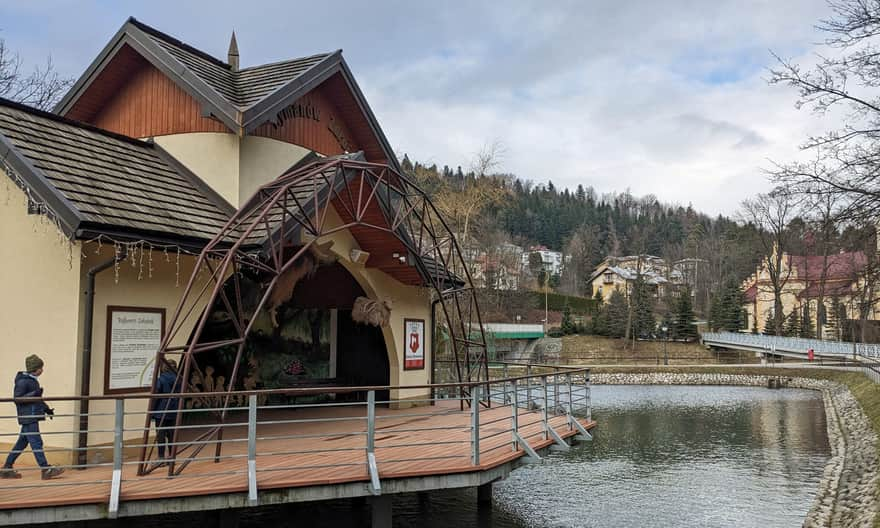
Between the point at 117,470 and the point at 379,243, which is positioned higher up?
the point at 379,243

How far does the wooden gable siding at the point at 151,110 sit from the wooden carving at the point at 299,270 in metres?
2.85

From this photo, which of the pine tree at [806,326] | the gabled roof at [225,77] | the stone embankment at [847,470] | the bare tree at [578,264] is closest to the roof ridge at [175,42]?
the gabled roof at [225,77]

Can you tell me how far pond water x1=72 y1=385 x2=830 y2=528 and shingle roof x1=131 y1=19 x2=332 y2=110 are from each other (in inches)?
306

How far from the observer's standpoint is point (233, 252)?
32.5ft

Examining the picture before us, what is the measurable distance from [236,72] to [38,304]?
7742 mm

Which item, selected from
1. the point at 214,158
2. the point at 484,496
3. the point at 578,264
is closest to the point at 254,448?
the point at 484,496

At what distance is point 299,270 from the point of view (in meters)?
13.2

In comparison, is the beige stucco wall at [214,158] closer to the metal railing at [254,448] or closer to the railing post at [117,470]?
the metal railing at [254,448]

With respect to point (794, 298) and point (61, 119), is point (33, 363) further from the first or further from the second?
point (794, 298)

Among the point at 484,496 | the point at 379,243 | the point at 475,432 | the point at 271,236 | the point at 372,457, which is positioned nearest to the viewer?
the point at 372,457

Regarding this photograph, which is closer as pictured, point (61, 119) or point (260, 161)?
point (61, 119)

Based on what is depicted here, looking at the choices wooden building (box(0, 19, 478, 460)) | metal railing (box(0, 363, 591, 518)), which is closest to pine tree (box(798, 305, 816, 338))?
wooden building (box(0, 19, 478, 460))

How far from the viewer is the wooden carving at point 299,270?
13148mm

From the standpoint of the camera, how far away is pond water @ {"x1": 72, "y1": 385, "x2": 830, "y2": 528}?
42.2 ft
